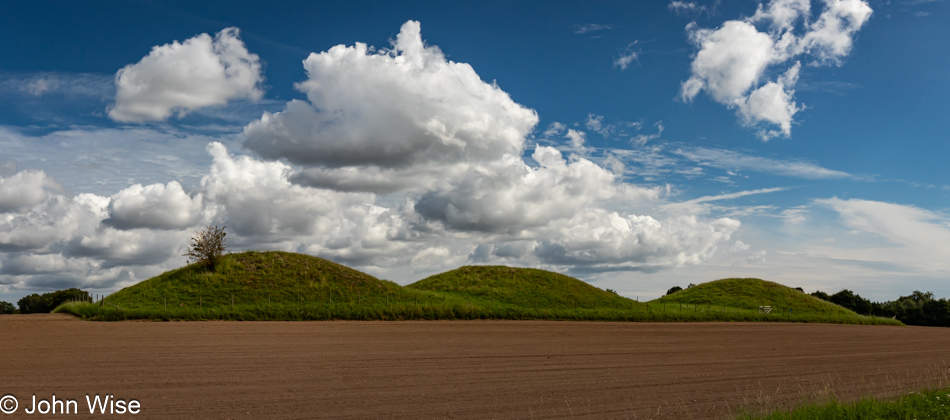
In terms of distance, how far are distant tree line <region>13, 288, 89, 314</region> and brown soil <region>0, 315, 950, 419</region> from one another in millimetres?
49636

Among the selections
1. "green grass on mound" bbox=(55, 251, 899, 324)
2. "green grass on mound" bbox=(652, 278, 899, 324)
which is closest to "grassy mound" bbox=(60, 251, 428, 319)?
"green grass on mound" bbox=(55, 251, 899, 324)

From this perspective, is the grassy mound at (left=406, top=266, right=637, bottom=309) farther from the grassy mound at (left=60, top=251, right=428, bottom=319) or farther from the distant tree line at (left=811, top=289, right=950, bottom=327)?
the distant tree line at (left=811, top=289, right=950, bottom=327)

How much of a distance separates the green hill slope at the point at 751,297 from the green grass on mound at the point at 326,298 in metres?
12.2

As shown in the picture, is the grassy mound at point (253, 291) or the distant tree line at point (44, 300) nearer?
the grassy mound at point (253, 291)

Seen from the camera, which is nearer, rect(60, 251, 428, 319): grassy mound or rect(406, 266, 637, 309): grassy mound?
rect(60, 251, 428, 319): grassy mound

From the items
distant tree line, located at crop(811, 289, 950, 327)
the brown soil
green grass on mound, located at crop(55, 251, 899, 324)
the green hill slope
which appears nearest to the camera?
the brown soil

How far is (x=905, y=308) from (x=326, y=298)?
10321 centimetres

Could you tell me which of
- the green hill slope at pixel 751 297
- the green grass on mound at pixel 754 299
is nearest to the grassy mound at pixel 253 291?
the green grass on mound at pixel 754 299

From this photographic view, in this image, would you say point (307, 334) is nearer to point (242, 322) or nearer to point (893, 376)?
point (242, 322)

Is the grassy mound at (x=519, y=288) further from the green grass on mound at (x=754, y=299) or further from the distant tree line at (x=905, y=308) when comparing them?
the distant tree line at (x=905, y=308)

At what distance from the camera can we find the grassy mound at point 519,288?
6562 centimetres

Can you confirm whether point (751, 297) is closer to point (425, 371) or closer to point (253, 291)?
point (253, 291)

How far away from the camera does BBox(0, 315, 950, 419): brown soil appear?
15.4 m

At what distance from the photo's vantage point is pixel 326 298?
53.9 m
